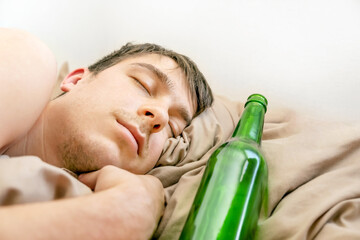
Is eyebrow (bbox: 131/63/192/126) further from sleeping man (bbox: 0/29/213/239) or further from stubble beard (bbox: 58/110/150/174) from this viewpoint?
stubble beard (bbox: 58/110/150/174)

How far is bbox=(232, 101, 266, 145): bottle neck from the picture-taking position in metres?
0.66

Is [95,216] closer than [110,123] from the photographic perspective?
Yes

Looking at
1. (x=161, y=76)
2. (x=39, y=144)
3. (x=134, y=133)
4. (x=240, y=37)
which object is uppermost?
(x=240, y=37)

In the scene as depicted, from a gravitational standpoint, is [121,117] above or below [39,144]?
above

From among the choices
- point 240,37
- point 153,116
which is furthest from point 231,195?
point 240,37

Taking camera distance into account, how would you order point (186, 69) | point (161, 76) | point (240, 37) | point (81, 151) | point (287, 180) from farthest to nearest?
point (240, 37), point (186, 69), point (161, 76), point (81, 151), point (287, 180)

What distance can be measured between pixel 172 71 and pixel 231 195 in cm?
51

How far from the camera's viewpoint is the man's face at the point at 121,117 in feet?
2.42

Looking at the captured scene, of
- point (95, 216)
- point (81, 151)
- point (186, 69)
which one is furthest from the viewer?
point (186, 69)

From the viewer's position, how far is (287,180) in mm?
620

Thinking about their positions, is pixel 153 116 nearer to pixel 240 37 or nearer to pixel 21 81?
pixel 21 81

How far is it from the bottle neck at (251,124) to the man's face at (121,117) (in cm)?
18

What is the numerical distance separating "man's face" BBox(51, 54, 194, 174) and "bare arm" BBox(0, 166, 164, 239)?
0.16m

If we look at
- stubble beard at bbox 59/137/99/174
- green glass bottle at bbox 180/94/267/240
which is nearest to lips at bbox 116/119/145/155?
stubble beard at bbox 59/137/99/174
